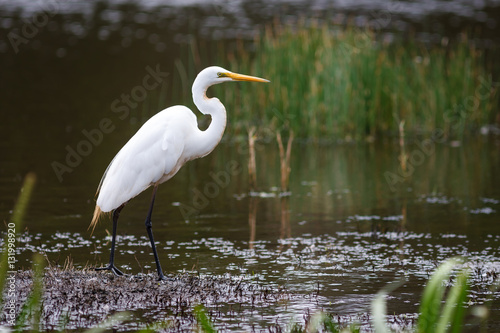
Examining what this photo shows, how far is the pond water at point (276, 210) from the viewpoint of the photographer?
7.21m

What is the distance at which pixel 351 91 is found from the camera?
44.6ft

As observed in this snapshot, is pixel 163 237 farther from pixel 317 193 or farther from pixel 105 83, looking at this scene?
pixel 105 83

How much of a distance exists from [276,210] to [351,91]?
4.08m

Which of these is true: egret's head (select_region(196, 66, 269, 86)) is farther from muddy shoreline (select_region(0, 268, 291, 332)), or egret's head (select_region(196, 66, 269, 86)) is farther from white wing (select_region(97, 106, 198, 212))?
muddy shoreline (select_region(0, 268, 291, 332))

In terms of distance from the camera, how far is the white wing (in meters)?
6.93

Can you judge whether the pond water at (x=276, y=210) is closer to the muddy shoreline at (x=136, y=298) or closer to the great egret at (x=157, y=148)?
the muddy shoreline at (x=136, y=298)

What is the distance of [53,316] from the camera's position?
5770mm

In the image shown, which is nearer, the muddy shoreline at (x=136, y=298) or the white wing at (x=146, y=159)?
the muddy shoreline at (x=136, y=298)

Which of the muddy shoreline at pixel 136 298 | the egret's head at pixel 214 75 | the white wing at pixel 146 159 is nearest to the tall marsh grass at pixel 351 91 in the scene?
the egret's head at pixel 214 75

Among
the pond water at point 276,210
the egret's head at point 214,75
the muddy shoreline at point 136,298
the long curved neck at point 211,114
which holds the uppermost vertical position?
the egret's head at point 214,75

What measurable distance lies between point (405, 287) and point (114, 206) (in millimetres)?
2492

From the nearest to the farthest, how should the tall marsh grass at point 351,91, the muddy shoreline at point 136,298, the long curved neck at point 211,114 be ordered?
the muddy shoreline at point 136,298
the long curved neck at point 211,114
the tall marsh grass at point 351,91

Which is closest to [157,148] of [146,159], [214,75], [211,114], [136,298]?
[146,159]

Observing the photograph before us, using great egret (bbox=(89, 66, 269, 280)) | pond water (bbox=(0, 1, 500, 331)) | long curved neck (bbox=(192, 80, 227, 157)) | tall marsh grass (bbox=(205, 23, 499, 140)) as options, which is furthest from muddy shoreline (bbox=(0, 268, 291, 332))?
tall marsh grass (bbox=(205, 23, 499, 140))
